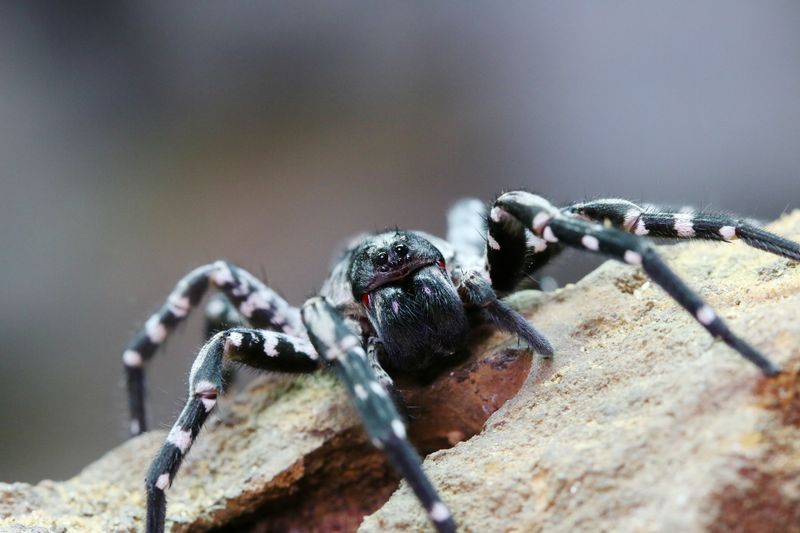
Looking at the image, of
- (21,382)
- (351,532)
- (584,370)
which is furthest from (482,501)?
(21,382)

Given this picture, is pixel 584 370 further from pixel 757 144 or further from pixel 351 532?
pixel 757 144

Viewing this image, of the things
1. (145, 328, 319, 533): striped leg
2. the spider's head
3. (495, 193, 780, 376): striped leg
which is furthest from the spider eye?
(495, 193, 780, 376): striped leg

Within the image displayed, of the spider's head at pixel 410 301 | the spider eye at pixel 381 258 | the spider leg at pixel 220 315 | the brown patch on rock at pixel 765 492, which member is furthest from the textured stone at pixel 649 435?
the spider leg at pixel 220 315

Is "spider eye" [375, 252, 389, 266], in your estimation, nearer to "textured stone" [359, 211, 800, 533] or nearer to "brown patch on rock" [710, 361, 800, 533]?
"textured stone" [359, 211, 800, 533]

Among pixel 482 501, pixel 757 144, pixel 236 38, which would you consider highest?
pixel 236 38

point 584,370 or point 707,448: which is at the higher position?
point 584,370

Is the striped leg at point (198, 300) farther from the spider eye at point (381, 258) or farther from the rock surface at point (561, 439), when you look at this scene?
the spider eye at point (381, 258)

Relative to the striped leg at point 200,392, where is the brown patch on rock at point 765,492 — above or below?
below
